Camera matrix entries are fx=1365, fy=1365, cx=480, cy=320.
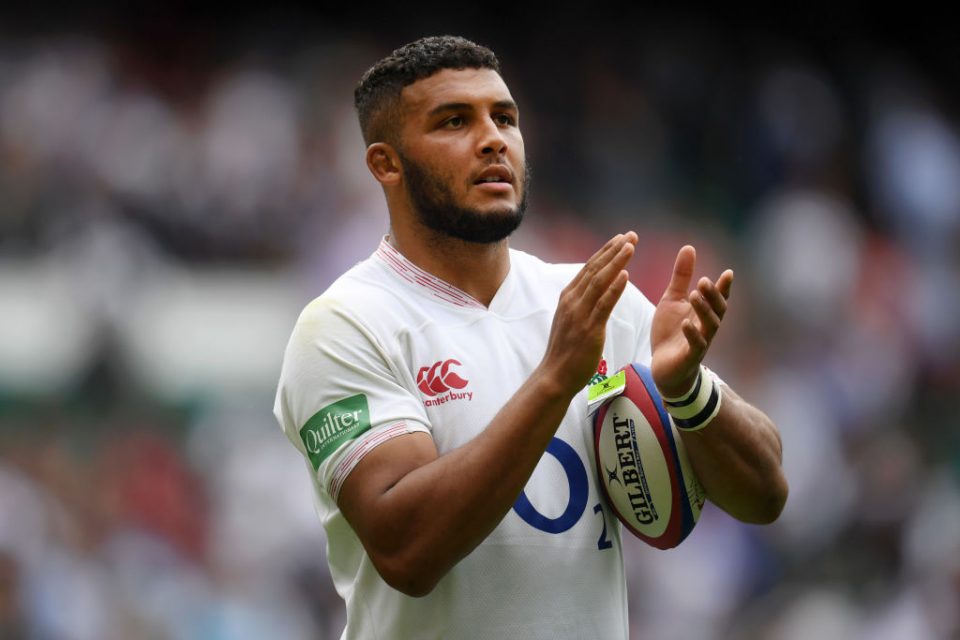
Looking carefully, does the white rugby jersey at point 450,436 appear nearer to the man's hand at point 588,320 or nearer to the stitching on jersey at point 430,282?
the stitching on jersey at point 430,282

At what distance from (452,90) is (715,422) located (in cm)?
118

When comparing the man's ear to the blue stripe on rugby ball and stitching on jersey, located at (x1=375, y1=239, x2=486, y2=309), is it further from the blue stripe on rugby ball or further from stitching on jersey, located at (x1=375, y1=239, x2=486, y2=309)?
the blue stripe on rugby ball

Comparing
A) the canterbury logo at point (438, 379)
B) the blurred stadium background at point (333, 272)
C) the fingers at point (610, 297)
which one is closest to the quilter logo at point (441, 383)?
the canterbury logo at point (438, 379)

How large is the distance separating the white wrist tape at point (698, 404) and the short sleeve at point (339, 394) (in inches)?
25.6

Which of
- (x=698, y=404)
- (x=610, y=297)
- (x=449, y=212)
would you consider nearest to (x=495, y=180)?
(x=449, y=212)

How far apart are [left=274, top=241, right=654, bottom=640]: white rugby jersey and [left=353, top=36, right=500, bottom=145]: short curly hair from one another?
467 mm

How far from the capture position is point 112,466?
9.34m

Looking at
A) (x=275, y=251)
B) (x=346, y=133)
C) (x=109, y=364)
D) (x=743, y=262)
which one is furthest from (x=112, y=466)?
(x=743, y=262)

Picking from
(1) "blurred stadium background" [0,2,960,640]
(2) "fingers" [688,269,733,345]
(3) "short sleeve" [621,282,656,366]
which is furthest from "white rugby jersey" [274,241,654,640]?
(1) "blurred stadium background" [0,2,960,640]

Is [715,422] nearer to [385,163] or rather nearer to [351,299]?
[351,299]

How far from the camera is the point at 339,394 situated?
3541 mm

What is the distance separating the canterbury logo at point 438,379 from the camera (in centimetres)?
362

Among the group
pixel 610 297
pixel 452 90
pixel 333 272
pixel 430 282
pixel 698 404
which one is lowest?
pixel 333 272

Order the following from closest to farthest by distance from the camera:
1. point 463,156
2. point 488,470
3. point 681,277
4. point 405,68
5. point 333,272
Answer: point 488,470 → point 681,277 → point 463,156 → point 405,68 → point 333,272
